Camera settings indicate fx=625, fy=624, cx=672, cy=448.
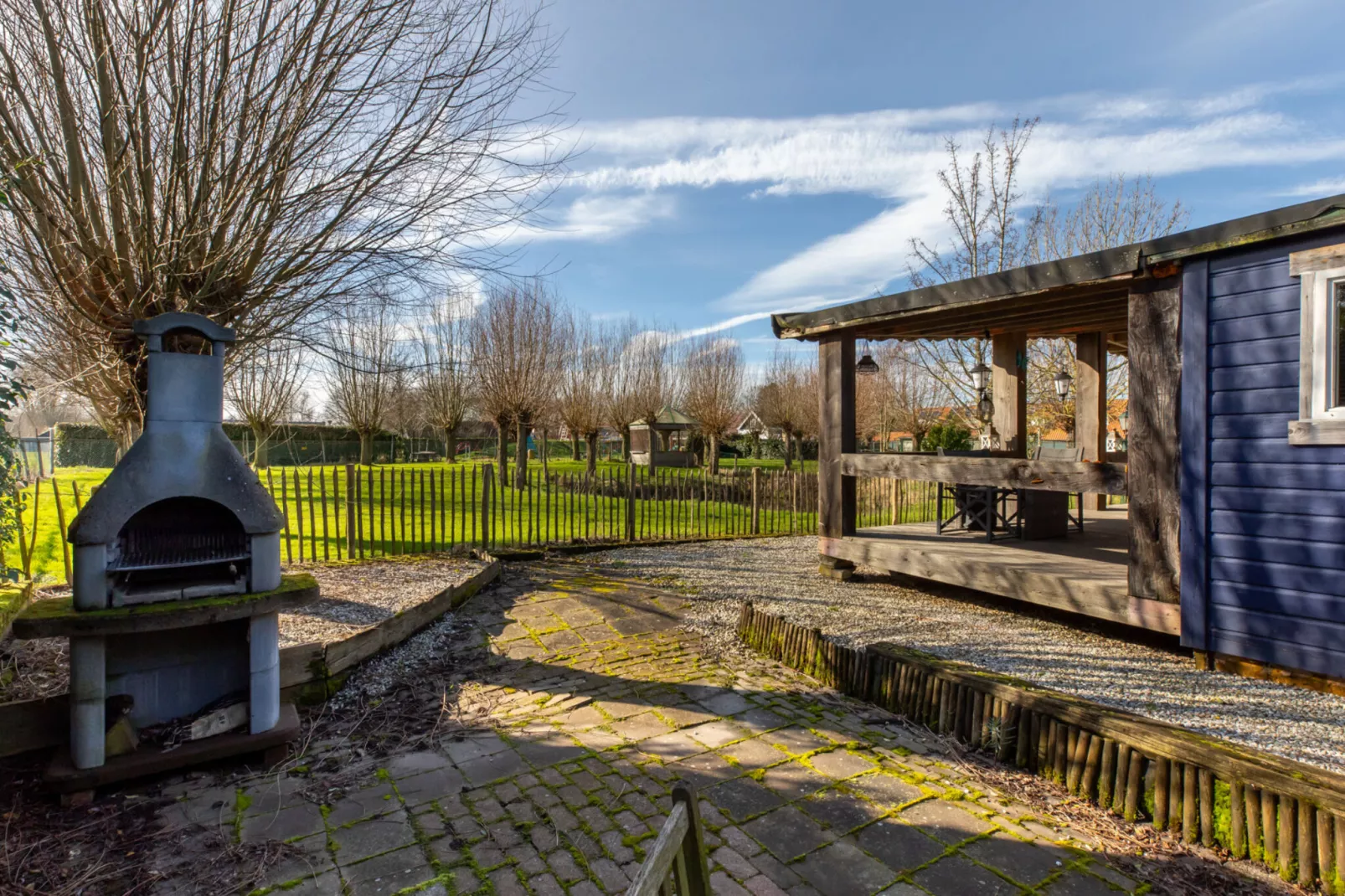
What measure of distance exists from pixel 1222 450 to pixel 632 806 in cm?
481

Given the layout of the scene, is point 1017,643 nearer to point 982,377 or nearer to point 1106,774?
point 1106,774

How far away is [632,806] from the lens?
113 inches

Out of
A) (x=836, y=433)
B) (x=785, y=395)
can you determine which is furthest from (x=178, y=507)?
(x=785, y=395)

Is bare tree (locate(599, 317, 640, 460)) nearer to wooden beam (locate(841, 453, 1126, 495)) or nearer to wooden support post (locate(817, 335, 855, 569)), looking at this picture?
wooden support post (locate(817, 335, 855, 569))

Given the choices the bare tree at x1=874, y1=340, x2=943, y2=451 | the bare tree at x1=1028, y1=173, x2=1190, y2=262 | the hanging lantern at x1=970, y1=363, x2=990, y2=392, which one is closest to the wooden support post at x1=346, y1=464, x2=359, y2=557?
the hanging lantern at x1=970, y1=363, x2=990, y2=392

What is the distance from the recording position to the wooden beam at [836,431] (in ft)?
24.5

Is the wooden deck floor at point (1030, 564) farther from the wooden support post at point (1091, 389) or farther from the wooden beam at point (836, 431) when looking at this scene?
the wooden support post at point (1091, 389)

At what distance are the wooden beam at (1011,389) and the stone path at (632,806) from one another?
6.79 meters

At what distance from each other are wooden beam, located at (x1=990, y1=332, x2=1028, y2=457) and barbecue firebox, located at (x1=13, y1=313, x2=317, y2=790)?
9.30m

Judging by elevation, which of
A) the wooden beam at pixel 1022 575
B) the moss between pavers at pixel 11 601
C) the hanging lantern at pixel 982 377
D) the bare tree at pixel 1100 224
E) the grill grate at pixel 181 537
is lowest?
the wooden beam at pixel 1022 575

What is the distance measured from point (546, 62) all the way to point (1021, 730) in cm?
542

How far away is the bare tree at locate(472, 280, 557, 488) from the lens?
1794 cm

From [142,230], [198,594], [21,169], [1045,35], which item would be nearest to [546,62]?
[142,230]

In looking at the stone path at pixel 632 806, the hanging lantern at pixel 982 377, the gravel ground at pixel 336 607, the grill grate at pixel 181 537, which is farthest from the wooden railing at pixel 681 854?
the hanging lantern at pixel 982 377
